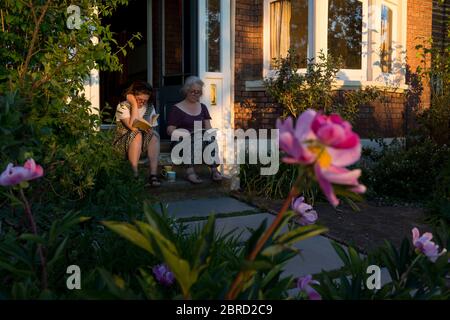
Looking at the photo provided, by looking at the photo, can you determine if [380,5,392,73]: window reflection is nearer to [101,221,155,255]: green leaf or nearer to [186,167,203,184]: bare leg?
[186,167,203,184]: bare leg

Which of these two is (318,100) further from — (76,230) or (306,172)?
(306,172)

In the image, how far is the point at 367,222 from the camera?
4.67 m

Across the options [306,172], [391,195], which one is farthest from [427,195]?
[306,172]

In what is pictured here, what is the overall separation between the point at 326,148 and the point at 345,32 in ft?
22.8

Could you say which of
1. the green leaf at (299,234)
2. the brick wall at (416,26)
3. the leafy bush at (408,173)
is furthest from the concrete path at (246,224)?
the brick wall at (416,26)

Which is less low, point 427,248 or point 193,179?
point 427,248

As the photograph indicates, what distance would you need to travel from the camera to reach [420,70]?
27.5ft

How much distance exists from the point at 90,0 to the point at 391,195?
4452 mm

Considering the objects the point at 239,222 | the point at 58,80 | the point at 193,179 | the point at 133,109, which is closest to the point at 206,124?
the point at 193,179

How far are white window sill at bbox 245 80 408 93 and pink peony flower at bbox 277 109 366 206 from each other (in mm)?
5590

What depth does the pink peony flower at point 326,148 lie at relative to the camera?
0.95m

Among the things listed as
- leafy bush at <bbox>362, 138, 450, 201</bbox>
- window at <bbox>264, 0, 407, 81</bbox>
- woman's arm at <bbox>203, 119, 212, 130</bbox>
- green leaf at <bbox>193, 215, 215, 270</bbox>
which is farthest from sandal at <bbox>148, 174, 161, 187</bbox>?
green leaf at <bbox>193, 215, 215, 270</bbox>

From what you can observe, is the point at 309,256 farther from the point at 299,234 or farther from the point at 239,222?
the point at 299,234

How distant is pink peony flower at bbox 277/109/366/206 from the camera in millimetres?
954
